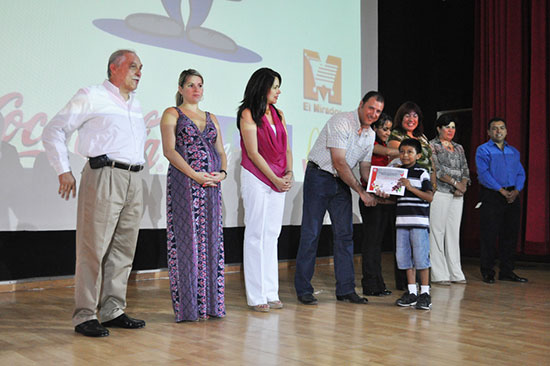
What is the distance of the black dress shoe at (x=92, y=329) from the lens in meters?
2.55

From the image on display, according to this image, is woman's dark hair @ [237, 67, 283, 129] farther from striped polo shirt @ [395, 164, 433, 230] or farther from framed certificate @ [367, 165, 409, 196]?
striped polo shirt @ [395, 164, 433, 230]

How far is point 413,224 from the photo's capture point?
3477 mm

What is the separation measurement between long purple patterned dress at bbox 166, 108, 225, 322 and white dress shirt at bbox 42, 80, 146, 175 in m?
0.31

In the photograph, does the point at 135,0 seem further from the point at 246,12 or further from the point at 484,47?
the point at 484,47

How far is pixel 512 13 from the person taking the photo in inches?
247

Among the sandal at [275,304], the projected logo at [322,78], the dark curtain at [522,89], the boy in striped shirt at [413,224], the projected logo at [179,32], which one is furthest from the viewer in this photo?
the dark curtain at [522,89]

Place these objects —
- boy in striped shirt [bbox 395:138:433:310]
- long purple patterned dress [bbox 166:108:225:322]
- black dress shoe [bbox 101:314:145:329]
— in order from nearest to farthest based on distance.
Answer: black dress shoe [bbox 101:314:145:329], long purple patterned dress [bbox 166:108:225:322], boy in striped shirt [bbox 395:138:433:310]

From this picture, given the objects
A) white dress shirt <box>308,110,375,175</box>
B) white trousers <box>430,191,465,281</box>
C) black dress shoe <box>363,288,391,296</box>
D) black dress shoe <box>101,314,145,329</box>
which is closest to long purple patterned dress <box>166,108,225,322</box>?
black dress shoe <box>101,314,145,329</box>

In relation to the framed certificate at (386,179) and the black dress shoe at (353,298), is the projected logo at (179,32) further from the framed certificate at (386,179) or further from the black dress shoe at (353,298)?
the black dress shoe at (353,298)

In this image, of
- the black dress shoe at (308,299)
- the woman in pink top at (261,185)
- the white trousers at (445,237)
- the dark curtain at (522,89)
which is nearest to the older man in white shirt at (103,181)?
the woman in pink top at (261,185)

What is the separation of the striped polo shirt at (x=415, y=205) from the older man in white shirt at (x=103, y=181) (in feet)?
5.39

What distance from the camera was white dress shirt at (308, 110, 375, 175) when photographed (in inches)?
138

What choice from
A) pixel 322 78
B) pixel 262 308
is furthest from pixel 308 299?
pixel 322 78

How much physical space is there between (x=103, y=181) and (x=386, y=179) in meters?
1.68
